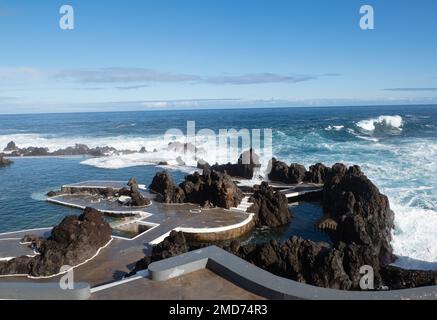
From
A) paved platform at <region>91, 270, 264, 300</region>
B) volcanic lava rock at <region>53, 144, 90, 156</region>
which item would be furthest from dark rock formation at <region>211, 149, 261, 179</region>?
volcanic lava rock at <region>53, 144, 90, 156</region>

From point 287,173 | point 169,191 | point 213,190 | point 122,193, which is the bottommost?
point 122,193

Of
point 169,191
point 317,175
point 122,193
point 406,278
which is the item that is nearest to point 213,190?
point 169,191

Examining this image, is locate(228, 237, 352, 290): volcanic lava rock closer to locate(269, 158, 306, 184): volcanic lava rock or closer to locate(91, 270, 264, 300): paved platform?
locate(91, 270, 264, 300): paved platform

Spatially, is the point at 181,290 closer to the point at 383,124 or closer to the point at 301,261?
the point at 301,261

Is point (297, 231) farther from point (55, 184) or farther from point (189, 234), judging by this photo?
point (55, 184)

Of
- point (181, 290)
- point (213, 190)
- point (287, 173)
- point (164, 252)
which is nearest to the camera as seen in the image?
point (181, 290)

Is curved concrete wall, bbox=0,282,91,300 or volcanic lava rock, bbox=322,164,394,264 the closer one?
curved concrete wall, bbox=0,282,91,300
